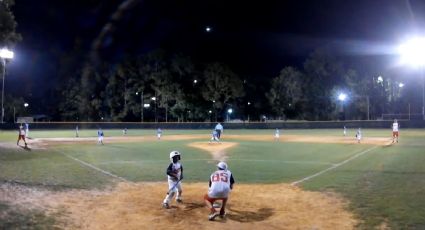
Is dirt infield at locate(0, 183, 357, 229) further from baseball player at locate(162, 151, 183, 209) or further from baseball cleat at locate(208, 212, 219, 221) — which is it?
baseball player at locate(162, 151, 183, 209)

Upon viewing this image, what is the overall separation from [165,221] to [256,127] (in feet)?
212

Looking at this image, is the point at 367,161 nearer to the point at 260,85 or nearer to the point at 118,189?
the point at 118,189

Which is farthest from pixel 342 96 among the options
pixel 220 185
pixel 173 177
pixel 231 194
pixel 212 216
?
pixel 212 216

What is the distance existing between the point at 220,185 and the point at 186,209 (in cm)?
168

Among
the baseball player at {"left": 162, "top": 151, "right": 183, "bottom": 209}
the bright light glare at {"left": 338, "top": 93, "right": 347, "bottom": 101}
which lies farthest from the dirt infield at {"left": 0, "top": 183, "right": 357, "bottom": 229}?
the bright light glare at {"left": 338, "top": 93, "right": 347, "bottom": 101}

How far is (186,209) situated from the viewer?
1273cm

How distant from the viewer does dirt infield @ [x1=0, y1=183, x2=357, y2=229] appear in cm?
1096

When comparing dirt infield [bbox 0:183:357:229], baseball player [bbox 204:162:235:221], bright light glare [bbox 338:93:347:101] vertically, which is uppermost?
bright light glare [bbox 338:93:347:101]

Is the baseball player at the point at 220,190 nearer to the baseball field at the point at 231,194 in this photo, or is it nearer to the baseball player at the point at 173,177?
the baseball field at the point at 231,194

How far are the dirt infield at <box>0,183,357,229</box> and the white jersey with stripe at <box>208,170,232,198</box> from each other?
63cm

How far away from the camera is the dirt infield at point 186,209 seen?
36.0 ft

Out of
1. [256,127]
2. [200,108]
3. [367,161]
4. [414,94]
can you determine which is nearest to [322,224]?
[367,161]

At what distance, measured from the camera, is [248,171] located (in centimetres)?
2105

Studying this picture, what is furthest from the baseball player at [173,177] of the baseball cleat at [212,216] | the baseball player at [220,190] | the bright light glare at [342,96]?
the bright light glare at [342,96]
